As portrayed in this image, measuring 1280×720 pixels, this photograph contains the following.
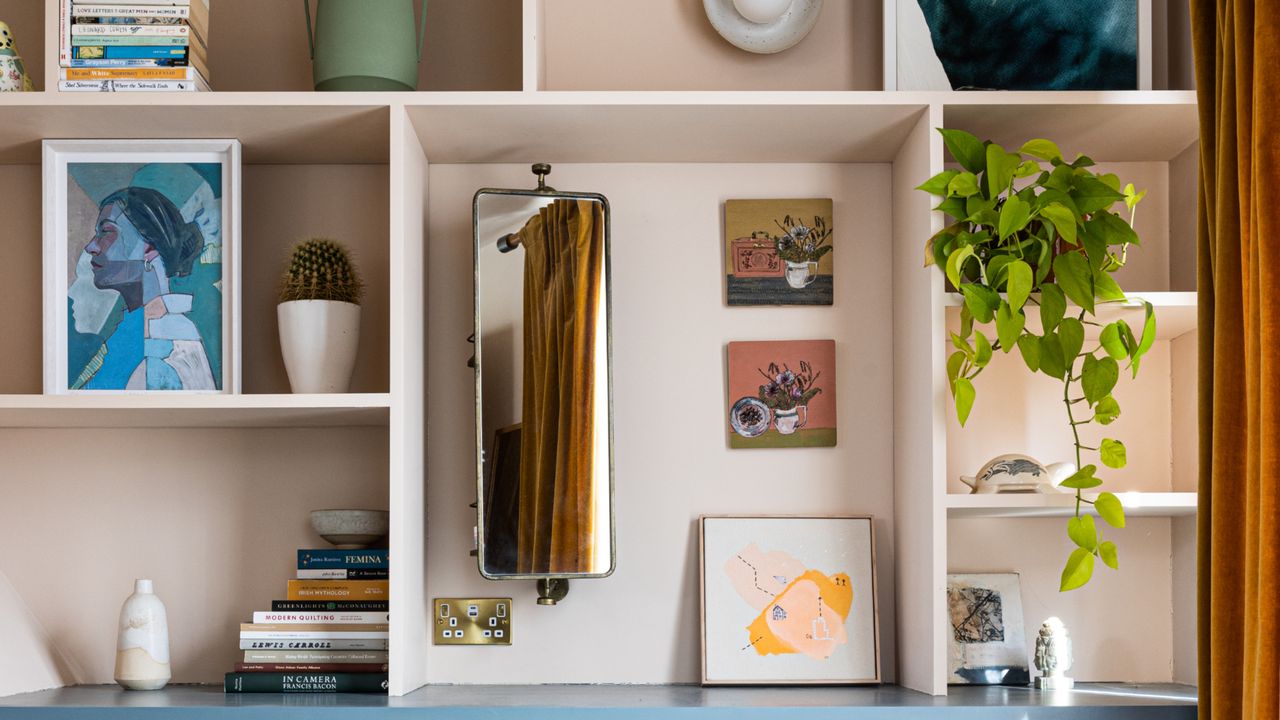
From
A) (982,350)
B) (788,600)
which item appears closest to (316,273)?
(788,600)

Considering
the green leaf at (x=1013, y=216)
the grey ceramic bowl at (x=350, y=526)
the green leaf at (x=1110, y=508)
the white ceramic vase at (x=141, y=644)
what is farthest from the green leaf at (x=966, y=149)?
the white ceramic vase at (x=141, y=644)

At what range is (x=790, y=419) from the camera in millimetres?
2189

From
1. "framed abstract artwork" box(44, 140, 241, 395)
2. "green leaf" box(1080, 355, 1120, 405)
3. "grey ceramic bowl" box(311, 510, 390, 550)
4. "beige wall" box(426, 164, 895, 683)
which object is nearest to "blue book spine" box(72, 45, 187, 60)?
"framed abstract artwork" box(44, 140, 241, 395)

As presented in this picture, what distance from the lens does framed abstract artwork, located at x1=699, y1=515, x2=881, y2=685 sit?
2.08 metres

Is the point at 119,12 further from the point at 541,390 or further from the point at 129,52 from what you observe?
the point at 541,390

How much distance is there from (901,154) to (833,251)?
0.21 metres

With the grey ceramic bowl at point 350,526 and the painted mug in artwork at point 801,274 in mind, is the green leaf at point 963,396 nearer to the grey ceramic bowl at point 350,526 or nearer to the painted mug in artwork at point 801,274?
the painted mug in artwork at point 801,274

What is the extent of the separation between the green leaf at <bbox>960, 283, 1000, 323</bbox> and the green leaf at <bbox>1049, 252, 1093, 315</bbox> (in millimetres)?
55

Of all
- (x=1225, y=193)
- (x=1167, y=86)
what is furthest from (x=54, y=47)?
(x=1167, y=86)

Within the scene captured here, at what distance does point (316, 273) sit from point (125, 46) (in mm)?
457

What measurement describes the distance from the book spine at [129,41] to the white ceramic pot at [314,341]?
448mm

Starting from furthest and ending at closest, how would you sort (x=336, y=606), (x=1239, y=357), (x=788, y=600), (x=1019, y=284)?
(x=788, y=600) < (x=336, y=606) < (x=1019, y=284) < (x=1239, y=357)

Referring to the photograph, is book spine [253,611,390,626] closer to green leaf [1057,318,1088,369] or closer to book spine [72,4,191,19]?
book spine [72,4,191,19]

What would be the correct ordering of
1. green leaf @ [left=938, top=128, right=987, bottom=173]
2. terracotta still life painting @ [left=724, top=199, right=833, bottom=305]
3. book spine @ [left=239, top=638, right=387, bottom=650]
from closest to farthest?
green leaf @ [left=938, top=128, right=987, bottom=173], book spine @ [left=239, top=638, right=387, bottom=650], terracotta still life painting @ [left=724, top=199, right=833, bottom=305]
